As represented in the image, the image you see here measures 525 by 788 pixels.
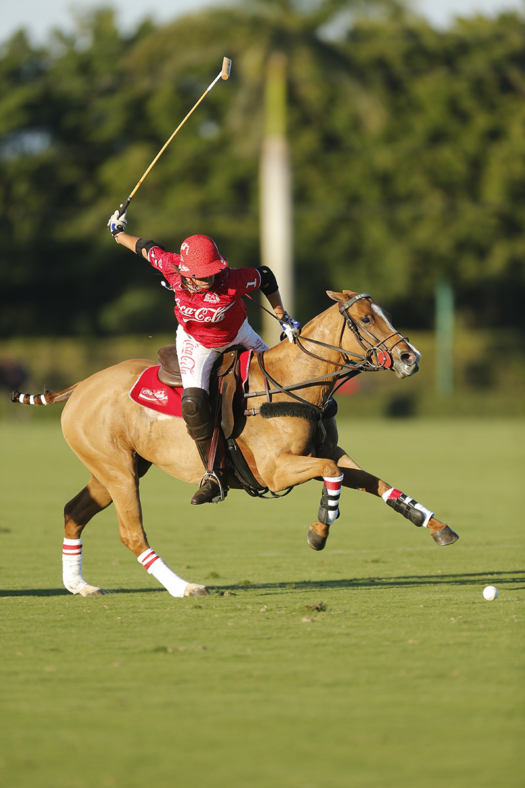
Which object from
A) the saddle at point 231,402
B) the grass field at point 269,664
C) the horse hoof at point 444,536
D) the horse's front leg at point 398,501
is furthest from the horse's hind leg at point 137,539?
the horse hoof at point 444,536

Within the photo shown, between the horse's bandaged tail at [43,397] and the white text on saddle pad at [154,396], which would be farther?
the horse's bandaged tail at [43,397]

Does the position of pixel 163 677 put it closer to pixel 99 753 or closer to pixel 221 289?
pixel 99 753

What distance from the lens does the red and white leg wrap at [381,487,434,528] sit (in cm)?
757

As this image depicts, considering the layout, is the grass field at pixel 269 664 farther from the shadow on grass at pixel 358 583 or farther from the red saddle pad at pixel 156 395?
the red saddle pad at pixel 156 395

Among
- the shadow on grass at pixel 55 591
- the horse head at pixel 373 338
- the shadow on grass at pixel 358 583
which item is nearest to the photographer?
the horse head at pixel 373 338

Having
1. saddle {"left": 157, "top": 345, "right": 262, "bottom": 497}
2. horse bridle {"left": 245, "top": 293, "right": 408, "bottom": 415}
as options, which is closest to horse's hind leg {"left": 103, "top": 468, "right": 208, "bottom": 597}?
saddle {"left": 157, "top": 345, "right": 262, "bottom": 497}

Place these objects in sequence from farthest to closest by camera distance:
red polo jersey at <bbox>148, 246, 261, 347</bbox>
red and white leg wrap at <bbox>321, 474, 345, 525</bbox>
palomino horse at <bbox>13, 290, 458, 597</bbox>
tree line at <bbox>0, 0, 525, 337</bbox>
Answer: tree line at <bbox>0, 0, 525, 337</bbox>
red polo jersey at <bbox>148, 246, 261, 347</bbox>
palomino horse at <bbox>13, 290, 458, 597</bbox>
red and white leg wrap at <bbox>321, 474, 345, 525</bbox>

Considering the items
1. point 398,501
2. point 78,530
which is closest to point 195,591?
point 78,530

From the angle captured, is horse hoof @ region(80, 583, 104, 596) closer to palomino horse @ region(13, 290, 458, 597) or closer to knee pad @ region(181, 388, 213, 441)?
palomino horse @ region(13, 290, 458, 597)

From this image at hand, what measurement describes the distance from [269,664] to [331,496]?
189 centimetres

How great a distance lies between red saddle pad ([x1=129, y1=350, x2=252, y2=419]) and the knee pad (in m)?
0.35

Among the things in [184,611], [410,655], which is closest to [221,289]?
[184,611]

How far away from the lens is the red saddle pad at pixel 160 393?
8.09 m

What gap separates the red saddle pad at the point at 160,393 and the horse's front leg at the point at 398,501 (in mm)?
948
